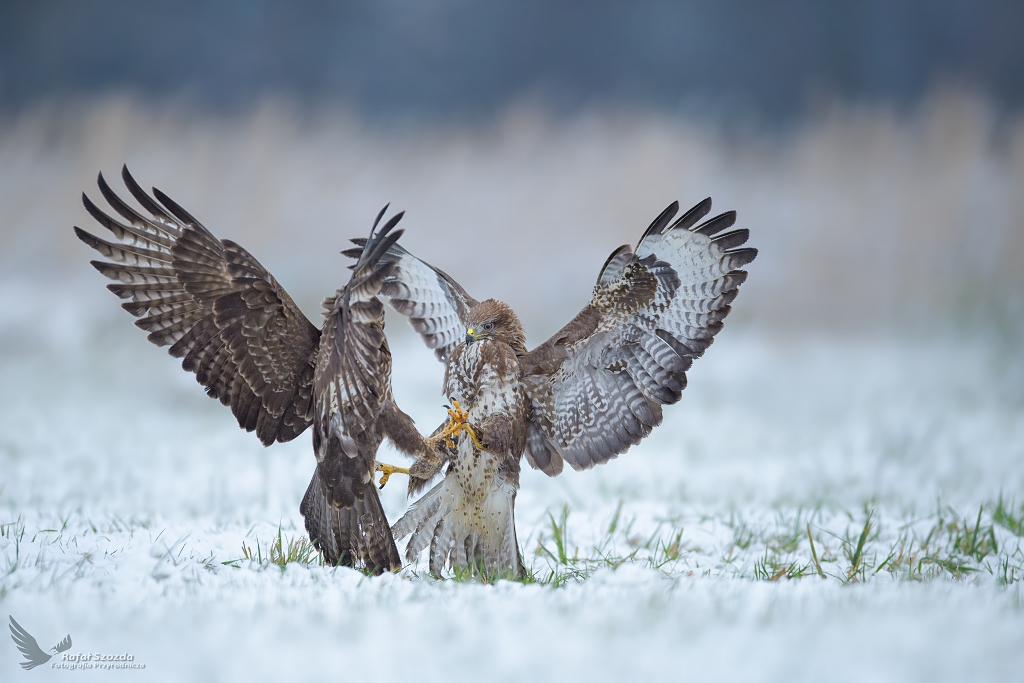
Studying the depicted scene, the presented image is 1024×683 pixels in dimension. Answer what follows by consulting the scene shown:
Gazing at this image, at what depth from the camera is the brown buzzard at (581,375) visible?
2789 mm

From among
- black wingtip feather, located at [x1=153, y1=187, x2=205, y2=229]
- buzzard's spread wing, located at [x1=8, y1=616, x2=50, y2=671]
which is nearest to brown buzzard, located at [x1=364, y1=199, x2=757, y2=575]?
black wingtip feather, located at [x1=153, y1=187, x2=205, y2=229]

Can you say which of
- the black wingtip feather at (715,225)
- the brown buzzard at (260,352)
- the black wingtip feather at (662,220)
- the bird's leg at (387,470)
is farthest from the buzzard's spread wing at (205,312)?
the black wingtip feather at (715,225)

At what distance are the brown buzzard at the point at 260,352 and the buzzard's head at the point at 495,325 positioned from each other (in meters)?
0.38

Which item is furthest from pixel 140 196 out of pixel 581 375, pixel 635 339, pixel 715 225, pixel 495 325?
pixel 715 225

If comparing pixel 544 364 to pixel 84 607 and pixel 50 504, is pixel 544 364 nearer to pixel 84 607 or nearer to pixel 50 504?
pixel 84 607

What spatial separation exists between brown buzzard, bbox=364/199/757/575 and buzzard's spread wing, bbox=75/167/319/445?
2.18 ft

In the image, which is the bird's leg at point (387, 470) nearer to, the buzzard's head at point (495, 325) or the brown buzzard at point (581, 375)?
the brown buzzard at point (581, 375)

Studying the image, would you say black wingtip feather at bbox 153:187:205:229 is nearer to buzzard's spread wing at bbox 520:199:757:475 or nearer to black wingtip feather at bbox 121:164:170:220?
black wingtip feather at bbox 121:164:170:220

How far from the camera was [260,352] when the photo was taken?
2727 mm

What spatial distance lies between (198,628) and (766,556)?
7.68 ft

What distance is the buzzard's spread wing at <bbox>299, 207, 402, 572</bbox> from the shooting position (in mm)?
2410

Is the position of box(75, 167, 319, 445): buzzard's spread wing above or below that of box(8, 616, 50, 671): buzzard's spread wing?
above

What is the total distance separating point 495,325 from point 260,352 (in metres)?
0.86

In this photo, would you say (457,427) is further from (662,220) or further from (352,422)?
(662,220)
